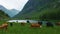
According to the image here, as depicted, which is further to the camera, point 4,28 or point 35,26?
point 35,26

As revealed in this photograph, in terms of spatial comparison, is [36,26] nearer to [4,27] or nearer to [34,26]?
[34,26]

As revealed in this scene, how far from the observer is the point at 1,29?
2356 cm

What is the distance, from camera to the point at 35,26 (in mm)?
28422

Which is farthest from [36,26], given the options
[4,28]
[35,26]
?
[4,28]

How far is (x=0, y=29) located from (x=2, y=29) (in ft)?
1.22

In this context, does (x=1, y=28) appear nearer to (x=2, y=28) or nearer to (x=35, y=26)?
(x=2, y=28)

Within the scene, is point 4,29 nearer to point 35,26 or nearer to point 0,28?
point 0,28

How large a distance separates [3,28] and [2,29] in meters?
0.38

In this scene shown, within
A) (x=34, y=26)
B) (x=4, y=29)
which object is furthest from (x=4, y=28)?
(x=34, y=26)

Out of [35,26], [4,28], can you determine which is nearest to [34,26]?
[35,26]

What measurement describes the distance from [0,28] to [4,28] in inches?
21.6

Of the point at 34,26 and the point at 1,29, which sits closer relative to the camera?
the point at 1,29

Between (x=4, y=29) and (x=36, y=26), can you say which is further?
(x=36, y=26)

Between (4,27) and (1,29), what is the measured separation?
2.04 ft
